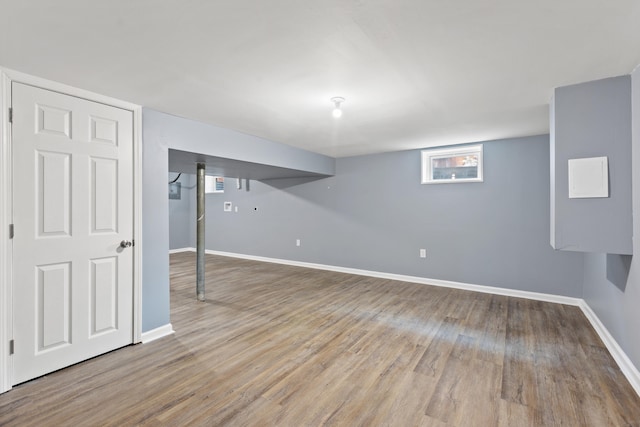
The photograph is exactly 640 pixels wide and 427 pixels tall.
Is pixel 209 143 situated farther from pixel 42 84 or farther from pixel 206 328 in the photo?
pixel 206 328

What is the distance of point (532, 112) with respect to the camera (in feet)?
10.0

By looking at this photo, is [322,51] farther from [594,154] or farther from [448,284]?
[448,284]

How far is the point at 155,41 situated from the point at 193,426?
223cm

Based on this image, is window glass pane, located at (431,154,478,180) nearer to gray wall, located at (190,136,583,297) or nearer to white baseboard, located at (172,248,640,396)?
gray wall, located at (190,136,583,297)

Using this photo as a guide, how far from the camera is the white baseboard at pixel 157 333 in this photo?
2777mm

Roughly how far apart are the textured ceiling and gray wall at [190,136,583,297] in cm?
153

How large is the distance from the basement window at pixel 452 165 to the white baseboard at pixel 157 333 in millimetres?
4119

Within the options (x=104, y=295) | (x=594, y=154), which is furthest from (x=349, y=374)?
(x=594, y=154)

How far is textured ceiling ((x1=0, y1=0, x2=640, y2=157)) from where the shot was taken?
1.45 m

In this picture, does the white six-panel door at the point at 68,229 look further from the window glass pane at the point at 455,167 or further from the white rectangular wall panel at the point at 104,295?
the window glass pane at the point at 455,167

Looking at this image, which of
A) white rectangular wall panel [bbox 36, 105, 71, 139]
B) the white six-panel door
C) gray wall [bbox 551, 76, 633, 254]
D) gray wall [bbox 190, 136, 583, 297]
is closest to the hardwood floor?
the white six-panel door

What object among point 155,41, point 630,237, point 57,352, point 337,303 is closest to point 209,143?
point 155,41

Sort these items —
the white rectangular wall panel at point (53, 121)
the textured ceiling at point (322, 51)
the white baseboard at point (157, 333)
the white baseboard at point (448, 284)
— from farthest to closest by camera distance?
the white baseboard at point (448, 284)
the white baseboard at point (157, 333)
the white rectangular wall panel at point (53, 121)
the textured ceiling at point (322, 51)

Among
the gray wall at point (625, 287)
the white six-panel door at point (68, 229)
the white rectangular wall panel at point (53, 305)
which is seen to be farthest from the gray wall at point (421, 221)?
the white rectangular wall panel at point (53, 305)
